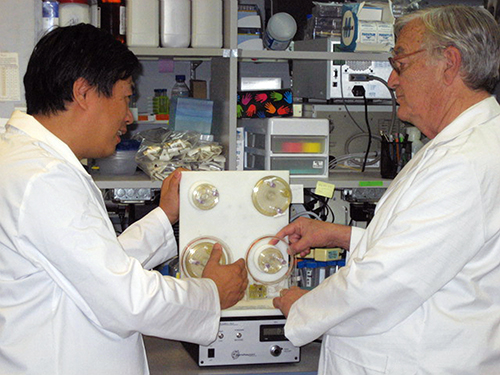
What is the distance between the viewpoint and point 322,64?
96.1 inches

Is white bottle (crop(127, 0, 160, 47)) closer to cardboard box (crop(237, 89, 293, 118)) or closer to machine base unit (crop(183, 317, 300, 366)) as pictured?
cardboard box (crop(237, 89, 293, 118))

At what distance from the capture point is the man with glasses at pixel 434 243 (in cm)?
132

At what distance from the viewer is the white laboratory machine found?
1777 mm

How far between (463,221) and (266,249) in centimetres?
64

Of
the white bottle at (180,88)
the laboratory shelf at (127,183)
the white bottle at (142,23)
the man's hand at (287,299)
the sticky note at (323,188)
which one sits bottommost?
the man's hand at (287,299)

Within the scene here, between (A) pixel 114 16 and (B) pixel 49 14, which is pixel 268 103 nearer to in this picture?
(A) pixel 114 16

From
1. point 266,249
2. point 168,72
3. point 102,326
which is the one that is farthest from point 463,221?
point 168,72

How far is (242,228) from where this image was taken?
1806 mm

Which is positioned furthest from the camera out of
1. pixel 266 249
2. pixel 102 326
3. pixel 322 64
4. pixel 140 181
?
pixel 322 64

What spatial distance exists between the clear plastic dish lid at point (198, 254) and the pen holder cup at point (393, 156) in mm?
791

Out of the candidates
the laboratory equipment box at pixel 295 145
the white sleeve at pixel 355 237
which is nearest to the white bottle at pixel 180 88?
the laboratory equipment box at pixel 295 145

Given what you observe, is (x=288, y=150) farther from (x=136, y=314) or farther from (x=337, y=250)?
(x=136, y=314)

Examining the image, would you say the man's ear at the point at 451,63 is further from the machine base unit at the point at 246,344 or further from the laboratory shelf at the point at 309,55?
the machine base unit at the point at 246,344

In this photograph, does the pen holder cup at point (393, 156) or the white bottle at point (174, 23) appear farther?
the pen holder cup at point (393, 156)
